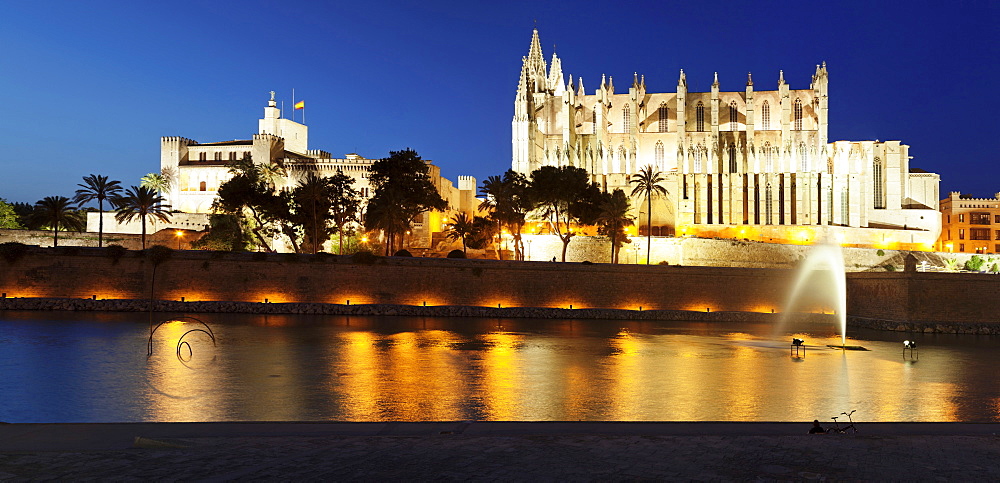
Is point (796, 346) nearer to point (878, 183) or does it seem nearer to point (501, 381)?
point (501, 381)

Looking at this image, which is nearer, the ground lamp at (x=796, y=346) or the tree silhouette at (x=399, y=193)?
the ground lamp at (x=796, y=346)

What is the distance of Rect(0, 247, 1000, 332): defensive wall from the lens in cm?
4016

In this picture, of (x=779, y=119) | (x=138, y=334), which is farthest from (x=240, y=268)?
(x=779, y=119)

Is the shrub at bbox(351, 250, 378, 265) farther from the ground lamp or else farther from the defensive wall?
the ground lamp

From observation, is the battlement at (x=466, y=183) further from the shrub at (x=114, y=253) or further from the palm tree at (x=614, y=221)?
the shrub at (x=114, y=253)

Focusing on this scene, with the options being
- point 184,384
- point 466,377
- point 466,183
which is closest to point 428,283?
point 466,377

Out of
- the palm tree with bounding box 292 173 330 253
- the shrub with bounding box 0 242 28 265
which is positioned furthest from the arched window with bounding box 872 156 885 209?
the shrub with bounding box 0 242 28 265

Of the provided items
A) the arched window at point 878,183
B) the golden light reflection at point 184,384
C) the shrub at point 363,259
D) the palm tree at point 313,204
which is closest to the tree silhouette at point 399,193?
the palm tree at point 313,204

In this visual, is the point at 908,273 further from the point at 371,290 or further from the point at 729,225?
the point at 729,225
